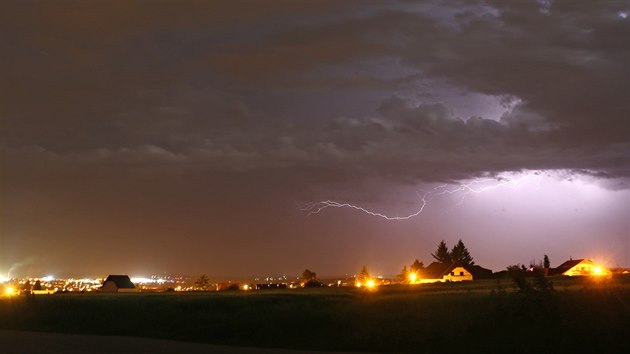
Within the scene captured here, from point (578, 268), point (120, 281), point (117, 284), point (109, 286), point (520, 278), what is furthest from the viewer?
point (120, 281)

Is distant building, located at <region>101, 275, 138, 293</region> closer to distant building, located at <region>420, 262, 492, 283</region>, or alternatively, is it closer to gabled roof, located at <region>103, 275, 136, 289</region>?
gabled roof, located at <region>103, 275, 136, 289</region>

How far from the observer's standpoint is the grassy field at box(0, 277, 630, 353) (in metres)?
39.4

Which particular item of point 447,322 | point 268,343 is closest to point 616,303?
point 447,322

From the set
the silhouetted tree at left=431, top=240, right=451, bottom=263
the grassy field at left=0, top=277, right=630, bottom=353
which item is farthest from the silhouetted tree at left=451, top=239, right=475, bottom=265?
the grassy field at left=0, top=277, right=630, bottom=353

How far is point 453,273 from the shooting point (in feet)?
429

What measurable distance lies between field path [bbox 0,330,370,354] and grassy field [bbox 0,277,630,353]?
3028mm

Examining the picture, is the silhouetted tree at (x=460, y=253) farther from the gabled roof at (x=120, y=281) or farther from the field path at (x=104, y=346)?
the field path at (x=104, y=346)

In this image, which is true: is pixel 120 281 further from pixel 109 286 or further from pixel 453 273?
pixel 453 273

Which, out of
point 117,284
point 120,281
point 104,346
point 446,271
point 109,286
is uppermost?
point 120,281

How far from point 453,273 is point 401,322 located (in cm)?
8829

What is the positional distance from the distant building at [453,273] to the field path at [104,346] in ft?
270

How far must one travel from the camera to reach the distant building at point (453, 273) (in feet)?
425

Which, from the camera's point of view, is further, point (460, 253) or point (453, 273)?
point (460, 253)

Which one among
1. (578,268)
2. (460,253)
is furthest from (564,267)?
(460,253)
